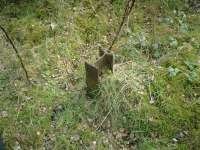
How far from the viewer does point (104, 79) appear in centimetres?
356

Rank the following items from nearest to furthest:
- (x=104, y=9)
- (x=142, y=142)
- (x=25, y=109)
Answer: (x=142, y=142)
(x=25, y=109)
(x=104, y=9)

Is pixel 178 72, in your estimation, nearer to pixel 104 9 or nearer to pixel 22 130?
pixel 104 9

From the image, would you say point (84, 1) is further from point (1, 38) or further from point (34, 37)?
point (1, 38)

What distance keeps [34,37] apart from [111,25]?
0.95 metres

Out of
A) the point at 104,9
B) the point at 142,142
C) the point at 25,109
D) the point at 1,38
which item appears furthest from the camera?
the point at 104,9

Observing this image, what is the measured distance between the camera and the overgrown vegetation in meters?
3.42

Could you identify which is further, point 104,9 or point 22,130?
point 104,9

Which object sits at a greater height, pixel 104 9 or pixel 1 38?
pixel 104 9

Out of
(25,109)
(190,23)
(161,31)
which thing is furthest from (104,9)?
(25,109)

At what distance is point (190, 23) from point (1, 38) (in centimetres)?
232

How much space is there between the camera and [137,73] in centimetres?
376

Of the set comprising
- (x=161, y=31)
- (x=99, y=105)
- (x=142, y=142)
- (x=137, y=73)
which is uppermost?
(x=161, y=31)

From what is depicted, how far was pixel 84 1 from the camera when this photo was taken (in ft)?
14.9

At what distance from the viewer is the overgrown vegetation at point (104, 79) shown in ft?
11.2
